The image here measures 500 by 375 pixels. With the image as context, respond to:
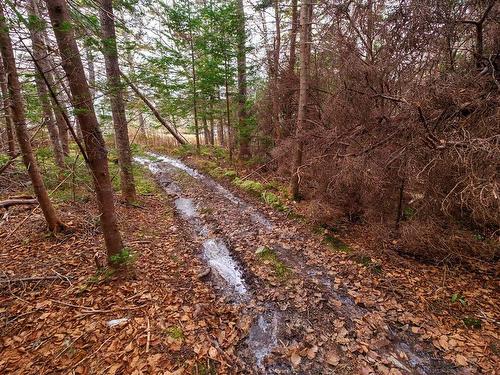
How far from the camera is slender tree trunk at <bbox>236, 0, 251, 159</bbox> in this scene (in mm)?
10883

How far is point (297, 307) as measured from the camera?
3904 millimetres

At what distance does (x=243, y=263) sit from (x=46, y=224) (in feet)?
14.0

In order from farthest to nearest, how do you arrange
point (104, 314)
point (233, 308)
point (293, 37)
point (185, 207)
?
point (293, 37) < point (185, 207) < point (233, 308) < point (104, 314)

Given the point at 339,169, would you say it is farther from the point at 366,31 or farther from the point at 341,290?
the point at 366,31

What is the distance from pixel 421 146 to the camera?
421 cm

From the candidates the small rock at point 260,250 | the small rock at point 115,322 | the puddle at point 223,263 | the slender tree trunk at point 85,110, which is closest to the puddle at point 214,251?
the puddle at point 223,263

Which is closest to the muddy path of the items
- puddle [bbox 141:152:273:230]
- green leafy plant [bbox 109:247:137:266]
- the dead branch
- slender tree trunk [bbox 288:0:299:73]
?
Result: puddle [bbox 141:152:273:230]

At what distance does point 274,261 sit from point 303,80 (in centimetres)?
497

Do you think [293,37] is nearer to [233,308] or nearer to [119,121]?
[119,121]

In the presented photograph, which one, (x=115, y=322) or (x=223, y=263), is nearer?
(x=115, y=322)

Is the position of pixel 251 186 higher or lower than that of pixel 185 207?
higher

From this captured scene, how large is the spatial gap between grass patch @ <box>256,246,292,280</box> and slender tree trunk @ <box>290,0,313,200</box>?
251 cm

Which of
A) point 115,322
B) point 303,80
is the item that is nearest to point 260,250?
point 115,322

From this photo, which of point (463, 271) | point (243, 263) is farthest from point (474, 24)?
point (243, 263)
